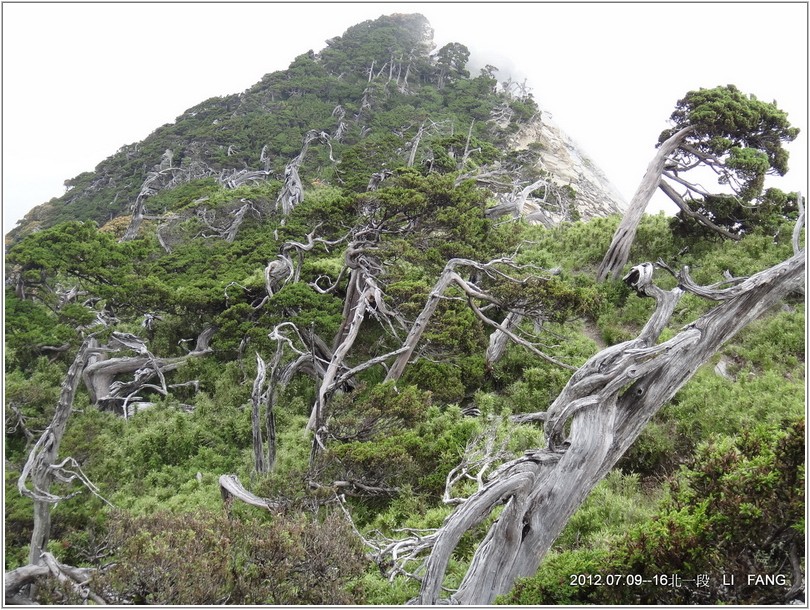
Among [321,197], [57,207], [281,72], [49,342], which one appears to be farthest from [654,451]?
[281,72]

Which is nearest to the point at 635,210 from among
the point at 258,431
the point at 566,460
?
the point at 566,460

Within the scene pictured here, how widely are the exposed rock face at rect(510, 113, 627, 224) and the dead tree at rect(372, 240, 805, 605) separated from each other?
2062 centimetres

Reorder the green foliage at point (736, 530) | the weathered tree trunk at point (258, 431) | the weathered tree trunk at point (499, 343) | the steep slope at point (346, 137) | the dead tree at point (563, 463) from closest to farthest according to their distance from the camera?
the green foliage at point (736, 530) < the dead tree at point (563, 463) < the weathered tree trunk at point (258, 431) < the weathered tree trunk at point (499, 343) < the steep slope at point (346, 137)

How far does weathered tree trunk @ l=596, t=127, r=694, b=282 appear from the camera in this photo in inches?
462

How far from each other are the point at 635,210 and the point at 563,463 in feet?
30.9

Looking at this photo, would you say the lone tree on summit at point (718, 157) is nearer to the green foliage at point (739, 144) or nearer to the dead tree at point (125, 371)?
the green foliage at point (739, 144)

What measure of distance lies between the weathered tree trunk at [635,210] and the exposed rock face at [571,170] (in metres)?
12.9

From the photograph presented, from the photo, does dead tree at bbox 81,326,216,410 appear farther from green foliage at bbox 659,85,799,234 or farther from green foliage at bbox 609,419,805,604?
green foliage at bbox 659,85,799,234

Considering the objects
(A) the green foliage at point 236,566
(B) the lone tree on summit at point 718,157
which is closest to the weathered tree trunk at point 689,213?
(B) the lone tree on summit at point 718,157

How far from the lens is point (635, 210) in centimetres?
1202

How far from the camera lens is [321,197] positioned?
23.0 metres

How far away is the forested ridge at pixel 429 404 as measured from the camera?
362 cm

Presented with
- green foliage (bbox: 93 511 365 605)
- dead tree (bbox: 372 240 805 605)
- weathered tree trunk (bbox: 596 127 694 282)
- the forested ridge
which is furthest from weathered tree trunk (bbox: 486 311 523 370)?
green foliage (bbox: 93 511 365 605)

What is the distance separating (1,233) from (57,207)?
31.9 metres
